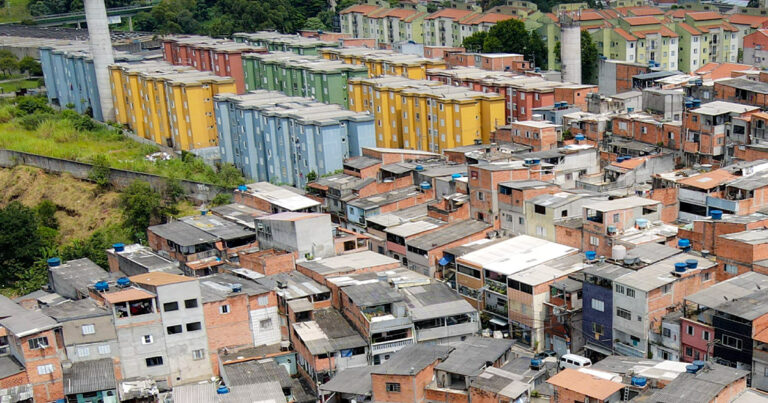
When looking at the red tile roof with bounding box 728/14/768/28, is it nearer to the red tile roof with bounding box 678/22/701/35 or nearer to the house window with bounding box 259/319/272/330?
the red tile roof with bounding box 678/22/701/35

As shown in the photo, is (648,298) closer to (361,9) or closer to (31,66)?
(361,9)

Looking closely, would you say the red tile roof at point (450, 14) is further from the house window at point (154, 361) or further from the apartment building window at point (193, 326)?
the house window at point (154, 361)

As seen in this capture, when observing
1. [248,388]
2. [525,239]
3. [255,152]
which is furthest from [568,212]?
[255,152]

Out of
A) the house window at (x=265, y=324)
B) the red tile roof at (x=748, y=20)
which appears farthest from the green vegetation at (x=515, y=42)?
the house window at (x=265, y=324)

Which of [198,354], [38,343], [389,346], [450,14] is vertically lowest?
[198,354]

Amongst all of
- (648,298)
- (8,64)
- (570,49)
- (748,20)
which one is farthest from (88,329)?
(8,64)

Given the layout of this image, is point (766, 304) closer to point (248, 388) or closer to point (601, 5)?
point (248, 388)
